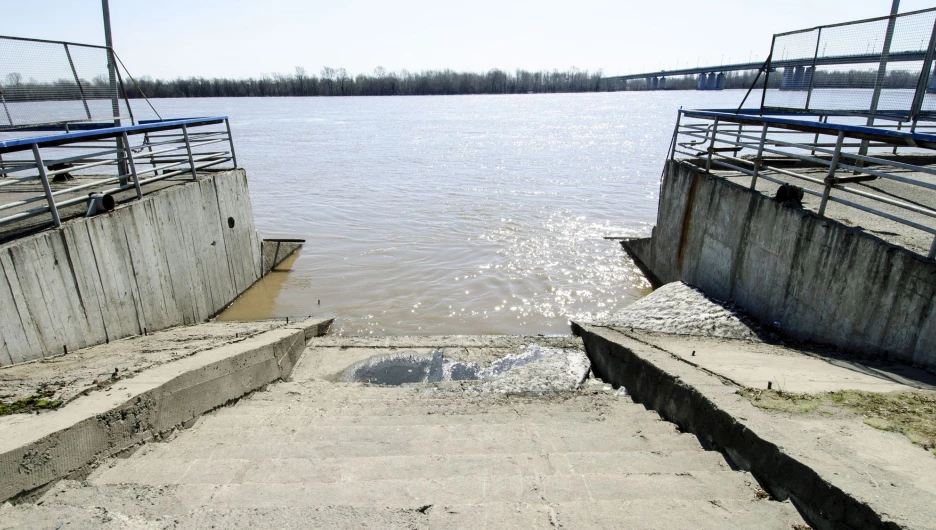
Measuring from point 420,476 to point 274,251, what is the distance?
33.5 feet

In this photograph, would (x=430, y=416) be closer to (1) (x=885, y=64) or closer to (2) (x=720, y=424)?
(2) (x=720, y=424)

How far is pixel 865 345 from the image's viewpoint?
517 centimetres

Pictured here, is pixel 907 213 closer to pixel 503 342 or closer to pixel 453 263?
pixel 503 342

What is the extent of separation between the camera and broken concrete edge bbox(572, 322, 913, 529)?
2484 millimetres

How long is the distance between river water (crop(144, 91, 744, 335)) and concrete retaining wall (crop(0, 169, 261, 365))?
131cm

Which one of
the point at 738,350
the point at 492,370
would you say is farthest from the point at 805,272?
the point at 492,370

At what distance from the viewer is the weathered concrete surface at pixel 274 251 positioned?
460 inches

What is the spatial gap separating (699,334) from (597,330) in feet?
4.29

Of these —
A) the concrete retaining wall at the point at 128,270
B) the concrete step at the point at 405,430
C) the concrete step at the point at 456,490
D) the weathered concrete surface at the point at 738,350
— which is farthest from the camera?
the concrete retaining wall at the point at 128,270

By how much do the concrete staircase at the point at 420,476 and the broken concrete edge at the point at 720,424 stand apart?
0.13 metres

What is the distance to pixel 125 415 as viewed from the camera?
3629 millimetres

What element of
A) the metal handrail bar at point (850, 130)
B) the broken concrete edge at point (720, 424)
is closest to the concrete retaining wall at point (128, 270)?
the broken concrete edge at point (720, 424)

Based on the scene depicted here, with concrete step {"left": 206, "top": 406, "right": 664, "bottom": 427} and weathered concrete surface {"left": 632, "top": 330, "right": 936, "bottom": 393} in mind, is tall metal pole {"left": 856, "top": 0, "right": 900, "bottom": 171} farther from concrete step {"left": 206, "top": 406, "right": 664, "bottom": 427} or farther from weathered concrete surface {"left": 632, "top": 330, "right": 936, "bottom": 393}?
concrete step {"left": 206, "top": 406, "right": 664, "bottom": 427}

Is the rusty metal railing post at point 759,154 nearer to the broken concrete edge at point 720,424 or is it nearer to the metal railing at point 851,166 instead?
the metal railing at point 851,166
